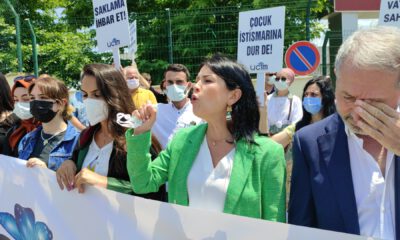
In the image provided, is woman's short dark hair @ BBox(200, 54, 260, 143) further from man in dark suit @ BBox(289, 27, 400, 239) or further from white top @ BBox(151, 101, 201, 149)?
white top @ BBox(151, 101, 201, 149)

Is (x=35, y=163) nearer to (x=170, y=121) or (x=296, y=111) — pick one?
(x=170, y=121)

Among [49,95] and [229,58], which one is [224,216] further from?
[49,95]

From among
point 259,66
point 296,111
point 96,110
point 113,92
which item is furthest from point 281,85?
point 96,110

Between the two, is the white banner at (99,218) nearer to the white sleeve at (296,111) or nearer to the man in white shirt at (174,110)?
the man in white shirt at (174,110)

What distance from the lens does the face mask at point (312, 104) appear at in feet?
14.4

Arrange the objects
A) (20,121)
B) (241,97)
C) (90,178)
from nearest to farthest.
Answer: (241,97) → (90,178) → (20,121)

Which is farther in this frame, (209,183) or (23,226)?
(23,226)

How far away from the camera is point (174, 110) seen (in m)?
4.97

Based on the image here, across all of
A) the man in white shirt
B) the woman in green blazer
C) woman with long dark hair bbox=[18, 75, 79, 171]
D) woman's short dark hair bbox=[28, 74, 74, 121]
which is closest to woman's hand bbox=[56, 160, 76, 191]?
woman with long dark hair bbox=[18, 75, 79, 171]

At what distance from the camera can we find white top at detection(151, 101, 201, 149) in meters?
4.76

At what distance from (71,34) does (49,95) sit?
12476 millimetres

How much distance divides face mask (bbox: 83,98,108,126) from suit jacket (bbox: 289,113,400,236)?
138cm

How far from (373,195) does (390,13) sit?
3.25m

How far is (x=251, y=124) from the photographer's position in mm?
2525
